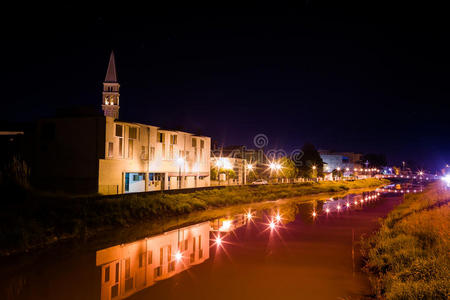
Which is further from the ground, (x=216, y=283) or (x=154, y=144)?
(x=154, y=144)

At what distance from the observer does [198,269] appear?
49.3 feet

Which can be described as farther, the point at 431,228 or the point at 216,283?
the point at 431,228

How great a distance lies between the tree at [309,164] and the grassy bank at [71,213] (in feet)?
178

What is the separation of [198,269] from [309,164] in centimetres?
7908

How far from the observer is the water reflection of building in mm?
13086

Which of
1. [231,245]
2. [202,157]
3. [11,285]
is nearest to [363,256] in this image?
[231,245]

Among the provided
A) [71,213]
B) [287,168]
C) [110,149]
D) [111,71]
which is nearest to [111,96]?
[111,71]

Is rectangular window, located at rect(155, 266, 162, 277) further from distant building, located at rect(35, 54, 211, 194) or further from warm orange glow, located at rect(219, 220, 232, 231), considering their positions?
distant building, located at rect(35, 54, 211, 194)

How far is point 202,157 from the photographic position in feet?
168

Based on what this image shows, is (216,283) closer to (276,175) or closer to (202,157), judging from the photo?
(202,157)

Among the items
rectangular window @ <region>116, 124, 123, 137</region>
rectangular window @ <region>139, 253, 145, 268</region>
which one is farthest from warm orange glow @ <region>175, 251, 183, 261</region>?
rectangular window @ <region>116, 124, 123, 137</region>

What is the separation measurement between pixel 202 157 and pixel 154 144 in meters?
11.2

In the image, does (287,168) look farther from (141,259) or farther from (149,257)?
(141,259)

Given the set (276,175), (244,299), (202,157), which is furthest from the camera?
(276,175)
